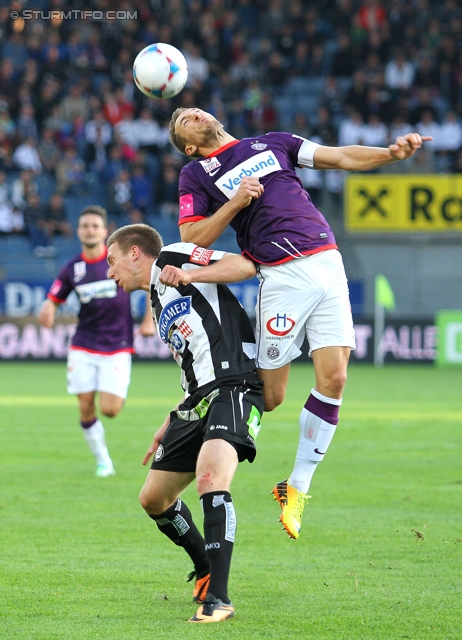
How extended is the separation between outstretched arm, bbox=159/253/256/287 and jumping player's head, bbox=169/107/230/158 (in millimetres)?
784

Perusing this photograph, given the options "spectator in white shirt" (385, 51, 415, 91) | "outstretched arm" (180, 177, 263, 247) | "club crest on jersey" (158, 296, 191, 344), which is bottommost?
"club crest on jersey" (158, 296, 191, 344)

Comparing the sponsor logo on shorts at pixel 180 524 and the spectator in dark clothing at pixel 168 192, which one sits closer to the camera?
the sponsor logo on shorts at pixel 180 524

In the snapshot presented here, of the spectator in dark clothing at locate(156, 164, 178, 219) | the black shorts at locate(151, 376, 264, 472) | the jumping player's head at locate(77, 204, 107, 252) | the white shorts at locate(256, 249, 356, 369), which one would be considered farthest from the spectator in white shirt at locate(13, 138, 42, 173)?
the black shorts at locate(151, 376, 264, 472)

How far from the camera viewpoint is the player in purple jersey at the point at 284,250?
5523 mm

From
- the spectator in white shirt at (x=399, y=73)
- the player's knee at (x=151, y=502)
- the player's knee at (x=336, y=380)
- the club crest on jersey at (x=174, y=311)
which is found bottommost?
the player's knee at (x=151, y=502)

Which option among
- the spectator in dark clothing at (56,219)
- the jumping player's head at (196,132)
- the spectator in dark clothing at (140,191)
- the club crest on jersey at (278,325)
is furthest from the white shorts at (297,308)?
the spectator in dark clothing at (140,191)

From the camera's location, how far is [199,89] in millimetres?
25453

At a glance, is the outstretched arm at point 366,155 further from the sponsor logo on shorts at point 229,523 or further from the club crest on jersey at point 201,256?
the sponsor logo on shorts at point 229,523

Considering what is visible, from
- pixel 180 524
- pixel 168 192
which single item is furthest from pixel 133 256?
pixel 168 192

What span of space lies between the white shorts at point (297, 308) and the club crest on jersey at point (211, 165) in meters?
0.58

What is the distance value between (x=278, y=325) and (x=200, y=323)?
1.91 feet

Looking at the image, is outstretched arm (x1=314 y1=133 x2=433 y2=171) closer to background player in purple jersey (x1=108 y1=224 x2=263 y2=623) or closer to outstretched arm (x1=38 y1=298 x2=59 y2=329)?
background player in purple jersey (x1=108 y1=224 x2=263 y2=623)

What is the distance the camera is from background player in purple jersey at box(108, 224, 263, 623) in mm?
4973

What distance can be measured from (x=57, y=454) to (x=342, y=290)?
5.94 metres
